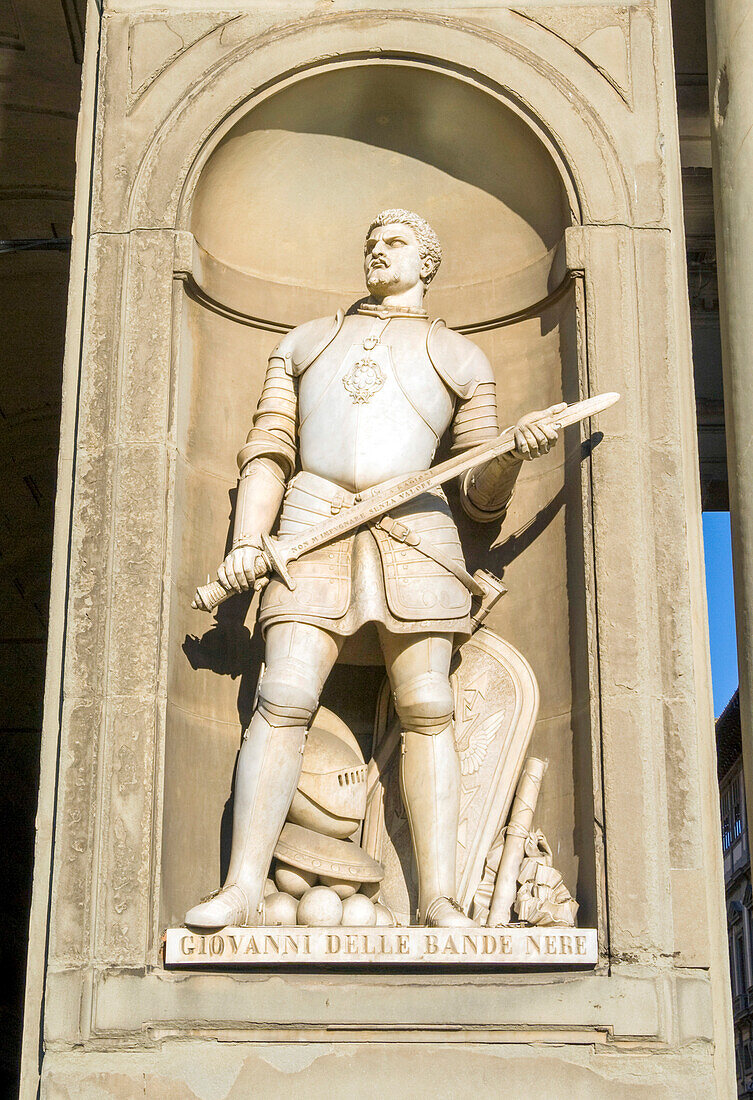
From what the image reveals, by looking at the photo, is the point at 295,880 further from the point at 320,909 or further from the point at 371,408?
the point at 371,408

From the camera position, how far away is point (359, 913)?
284 inches

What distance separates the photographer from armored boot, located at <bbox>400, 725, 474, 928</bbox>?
7.25 meters

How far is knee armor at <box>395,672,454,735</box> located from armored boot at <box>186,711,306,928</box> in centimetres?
48

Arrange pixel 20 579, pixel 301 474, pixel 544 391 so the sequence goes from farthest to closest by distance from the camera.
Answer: pixel 20 579
pixel 544 391
pixel 301 474

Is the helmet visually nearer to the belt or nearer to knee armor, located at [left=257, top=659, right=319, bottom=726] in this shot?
knee armor, located at [left=257, top=659, right=319, bottom=726]

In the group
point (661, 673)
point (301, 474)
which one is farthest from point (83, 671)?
point (661, 673)

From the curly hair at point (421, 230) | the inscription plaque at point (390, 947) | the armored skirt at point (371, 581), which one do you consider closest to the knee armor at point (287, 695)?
the armored skirt at point (371, 581)

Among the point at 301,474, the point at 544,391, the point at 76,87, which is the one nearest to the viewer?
the point at 301,474

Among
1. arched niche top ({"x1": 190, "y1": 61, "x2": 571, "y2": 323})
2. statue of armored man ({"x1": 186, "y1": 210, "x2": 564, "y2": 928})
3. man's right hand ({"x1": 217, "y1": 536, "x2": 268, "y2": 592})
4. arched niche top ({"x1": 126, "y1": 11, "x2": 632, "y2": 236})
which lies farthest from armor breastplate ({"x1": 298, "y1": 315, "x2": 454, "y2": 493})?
arched niche top ({"x1": 126, "y1": 11, "x2": 632, "y2": 236})

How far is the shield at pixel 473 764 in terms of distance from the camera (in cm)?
766

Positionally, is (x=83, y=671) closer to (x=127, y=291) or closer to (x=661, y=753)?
(x=127, y=291)

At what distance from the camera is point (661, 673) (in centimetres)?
738

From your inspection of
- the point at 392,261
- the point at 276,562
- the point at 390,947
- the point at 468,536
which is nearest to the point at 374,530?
the point at 276,562

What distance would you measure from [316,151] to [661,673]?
138 inches
